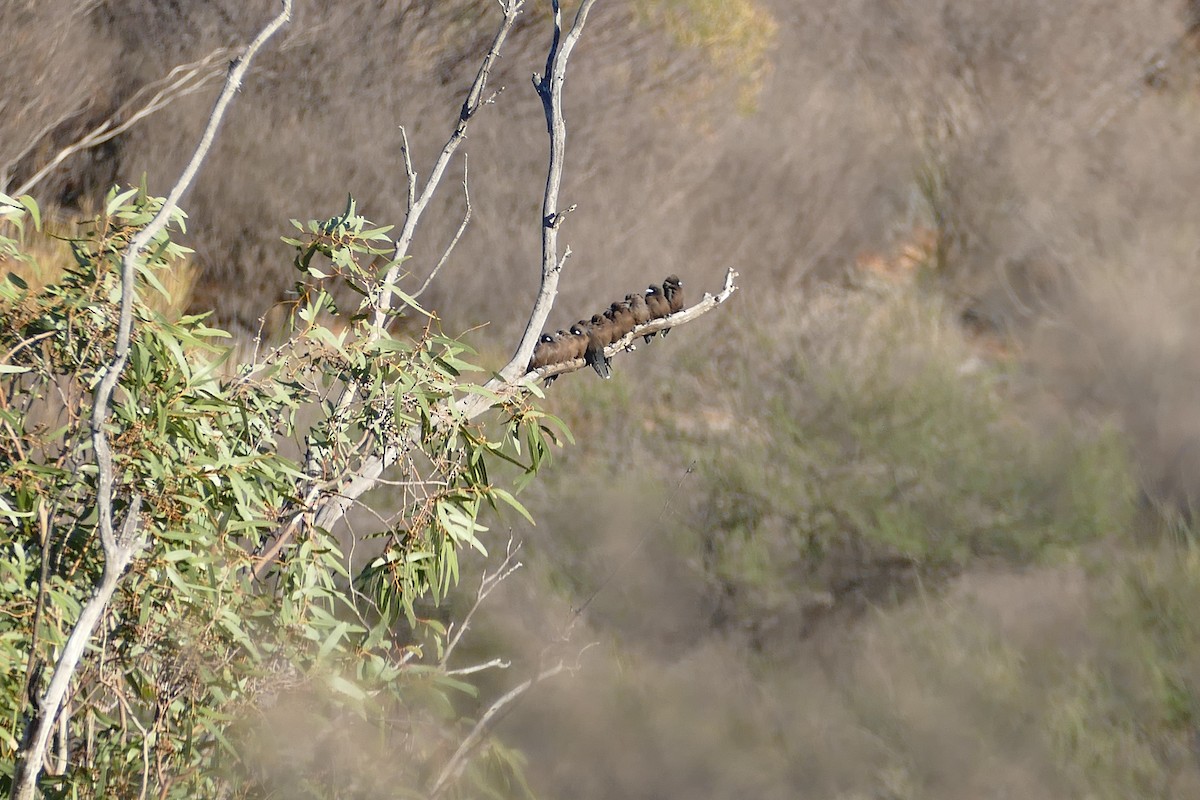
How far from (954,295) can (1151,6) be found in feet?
8.26

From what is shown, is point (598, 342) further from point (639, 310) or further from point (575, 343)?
point (639, 310)

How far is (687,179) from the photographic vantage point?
261 inches

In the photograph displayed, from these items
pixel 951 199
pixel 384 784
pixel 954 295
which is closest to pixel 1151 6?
pixel 951 199

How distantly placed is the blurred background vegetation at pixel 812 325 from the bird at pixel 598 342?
6.03 ft

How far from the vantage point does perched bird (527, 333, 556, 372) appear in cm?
192

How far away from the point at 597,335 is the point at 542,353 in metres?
0.14

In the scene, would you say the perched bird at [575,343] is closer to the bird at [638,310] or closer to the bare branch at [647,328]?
the bare branch at [647,328]

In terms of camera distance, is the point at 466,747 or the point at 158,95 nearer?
the point at 466,747

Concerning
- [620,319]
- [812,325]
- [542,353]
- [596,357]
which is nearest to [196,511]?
[542,353]

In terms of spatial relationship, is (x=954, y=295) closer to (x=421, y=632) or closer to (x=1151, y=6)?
(x=1151, y=6)

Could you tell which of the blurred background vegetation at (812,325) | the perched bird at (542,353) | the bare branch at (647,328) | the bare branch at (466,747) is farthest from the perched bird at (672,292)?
the blurred background vegetation at (812,325)

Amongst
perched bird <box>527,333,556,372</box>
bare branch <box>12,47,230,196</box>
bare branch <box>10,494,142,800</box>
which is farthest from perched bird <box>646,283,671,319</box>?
bare branch <box>12,47,230,196</box>

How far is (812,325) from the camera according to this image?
19.6 ft

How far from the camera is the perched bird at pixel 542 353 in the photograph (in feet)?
6.31
